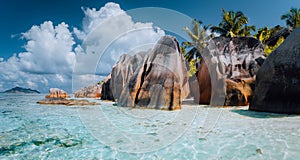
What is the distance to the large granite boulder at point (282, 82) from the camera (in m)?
6.74

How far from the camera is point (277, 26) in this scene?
2994 centimetres

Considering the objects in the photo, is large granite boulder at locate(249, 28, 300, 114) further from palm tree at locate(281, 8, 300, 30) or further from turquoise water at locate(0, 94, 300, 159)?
palm tree at locate(281, 8, 300, 30)

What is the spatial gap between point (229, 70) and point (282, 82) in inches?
168

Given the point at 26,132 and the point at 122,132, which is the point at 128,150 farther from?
the point at 26,132

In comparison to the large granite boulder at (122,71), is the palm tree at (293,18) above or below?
above

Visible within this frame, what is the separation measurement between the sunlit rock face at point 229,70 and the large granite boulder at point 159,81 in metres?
2.69

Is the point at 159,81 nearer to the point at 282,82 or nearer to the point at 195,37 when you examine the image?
the point at 282,82

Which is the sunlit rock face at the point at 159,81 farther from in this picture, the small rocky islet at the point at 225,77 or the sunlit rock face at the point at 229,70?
the sunlit rock face at the point at 229,70

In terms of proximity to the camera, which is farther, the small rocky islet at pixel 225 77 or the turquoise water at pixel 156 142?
the small rocky islet at pixel 225 77

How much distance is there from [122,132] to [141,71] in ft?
18.4

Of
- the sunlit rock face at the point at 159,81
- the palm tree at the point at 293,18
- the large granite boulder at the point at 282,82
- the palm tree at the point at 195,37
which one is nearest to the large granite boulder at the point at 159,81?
the sunlit rock face at the point at 159,81

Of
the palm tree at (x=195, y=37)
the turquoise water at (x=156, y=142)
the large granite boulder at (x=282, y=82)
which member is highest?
the palm tree at (x=195, y=37)

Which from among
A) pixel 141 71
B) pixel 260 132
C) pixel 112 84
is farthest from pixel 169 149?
pixel 112 84

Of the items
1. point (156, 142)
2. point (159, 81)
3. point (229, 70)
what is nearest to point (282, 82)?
point (229, 70)
